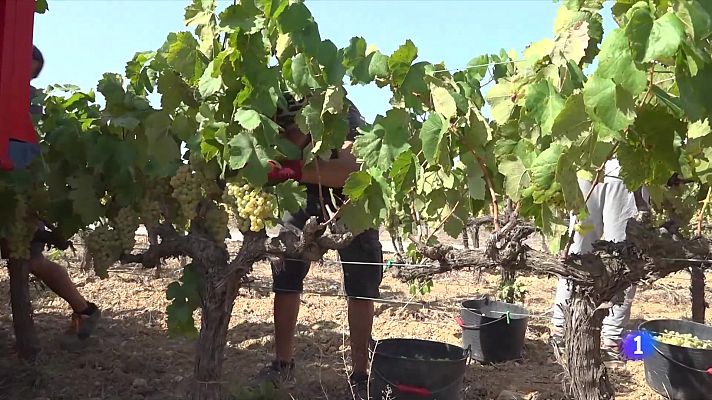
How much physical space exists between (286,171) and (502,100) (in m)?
0.88

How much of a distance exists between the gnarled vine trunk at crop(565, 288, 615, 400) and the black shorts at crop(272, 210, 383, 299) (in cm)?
112

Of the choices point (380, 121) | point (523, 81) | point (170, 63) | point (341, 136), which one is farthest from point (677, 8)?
point (170, 63)

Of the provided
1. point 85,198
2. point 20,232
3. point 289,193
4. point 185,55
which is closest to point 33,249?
point 20,232

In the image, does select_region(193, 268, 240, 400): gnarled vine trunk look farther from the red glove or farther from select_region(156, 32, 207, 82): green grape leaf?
select_region(156, 32, 207, 82): green grape leaf

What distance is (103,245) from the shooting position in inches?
104

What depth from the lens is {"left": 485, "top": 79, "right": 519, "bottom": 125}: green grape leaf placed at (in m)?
1.95

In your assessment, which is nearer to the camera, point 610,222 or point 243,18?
point 243,18

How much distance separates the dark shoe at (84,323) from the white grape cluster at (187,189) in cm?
157

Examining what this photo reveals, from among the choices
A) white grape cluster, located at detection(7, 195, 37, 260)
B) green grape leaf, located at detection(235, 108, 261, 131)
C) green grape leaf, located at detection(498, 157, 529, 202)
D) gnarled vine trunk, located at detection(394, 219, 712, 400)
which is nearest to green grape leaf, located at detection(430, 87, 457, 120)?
green grape leaf, located at detection(498, 157, 529, 202)

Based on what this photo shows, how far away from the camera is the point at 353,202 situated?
215cm

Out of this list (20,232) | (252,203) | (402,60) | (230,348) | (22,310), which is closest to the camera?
(402,60)

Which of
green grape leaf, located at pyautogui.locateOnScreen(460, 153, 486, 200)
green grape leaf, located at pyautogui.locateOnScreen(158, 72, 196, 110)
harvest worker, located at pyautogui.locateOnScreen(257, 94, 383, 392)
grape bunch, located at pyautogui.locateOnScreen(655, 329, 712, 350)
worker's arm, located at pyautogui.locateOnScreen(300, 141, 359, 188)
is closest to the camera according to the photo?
green grape leaf, located at pyautogui.locateOnScreen(460, 153, 486, 200)

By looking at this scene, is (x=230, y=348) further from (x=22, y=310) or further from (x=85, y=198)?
(x=85, y=198)

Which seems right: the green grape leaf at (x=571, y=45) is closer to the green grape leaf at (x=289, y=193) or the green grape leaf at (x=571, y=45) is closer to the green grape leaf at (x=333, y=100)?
the green grape leaf at (x=333, y=100)
